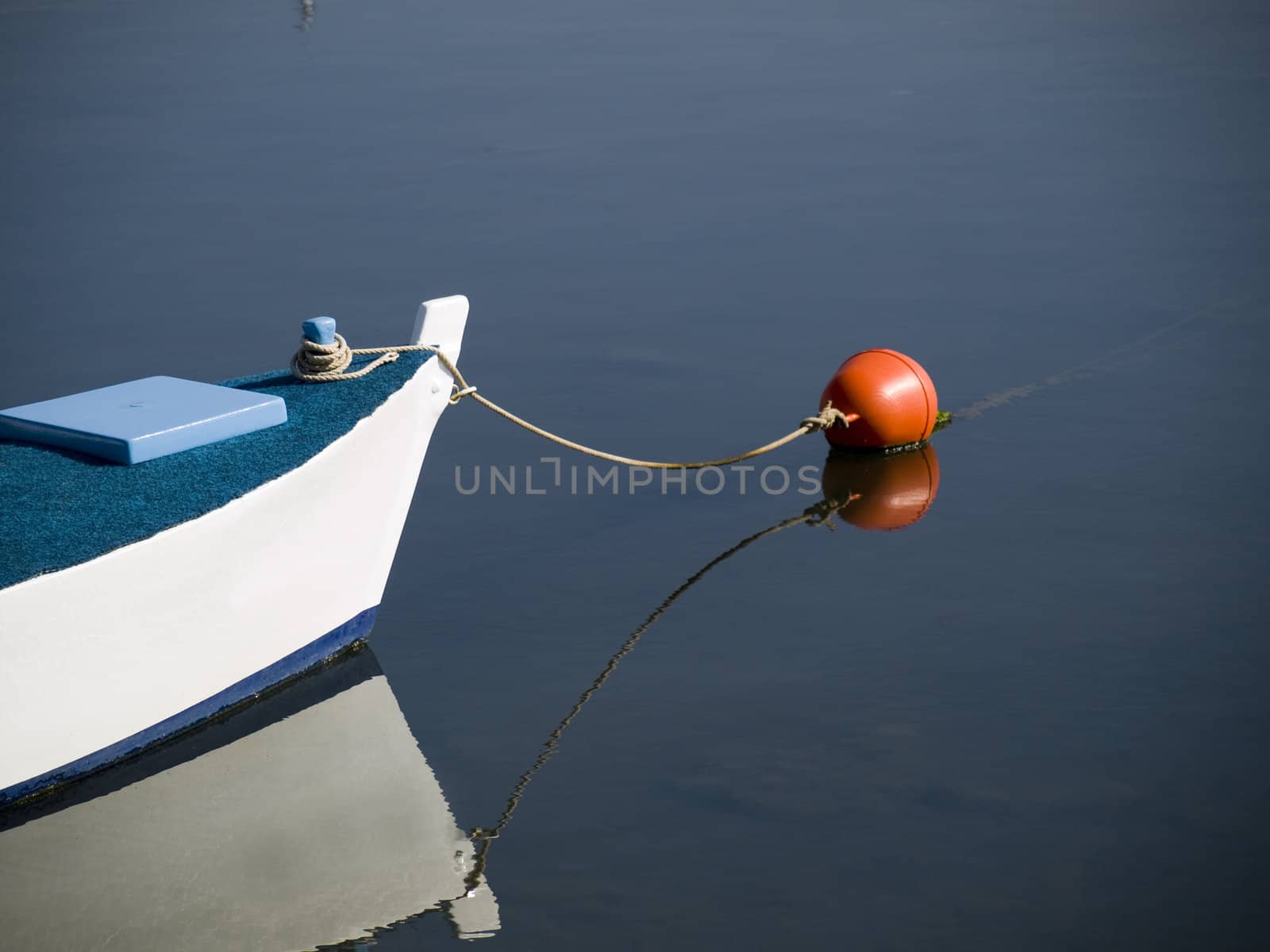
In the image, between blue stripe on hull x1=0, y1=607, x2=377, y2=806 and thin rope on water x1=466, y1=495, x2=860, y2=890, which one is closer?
thin rope on water x1=466, y1=495, x2=860, y2=890

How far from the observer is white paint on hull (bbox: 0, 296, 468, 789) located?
5086 mm

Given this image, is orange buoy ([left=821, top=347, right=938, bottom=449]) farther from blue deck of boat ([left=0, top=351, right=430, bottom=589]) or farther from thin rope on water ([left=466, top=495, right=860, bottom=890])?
blue deck of boat ([left=0, top=351, right=430, bottom=589])

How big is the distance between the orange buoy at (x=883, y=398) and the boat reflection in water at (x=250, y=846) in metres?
2.86

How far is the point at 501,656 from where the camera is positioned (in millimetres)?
6238

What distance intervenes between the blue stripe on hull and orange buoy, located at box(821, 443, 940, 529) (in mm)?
2298

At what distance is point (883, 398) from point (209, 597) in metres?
3.48

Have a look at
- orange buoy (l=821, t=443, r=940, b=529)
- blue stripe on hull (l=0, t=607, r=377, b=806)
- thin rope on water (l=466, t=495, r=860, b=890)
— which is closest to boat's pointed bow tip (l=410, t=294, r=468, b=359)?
blue stripe on hull (l=0, t=607, r=377, b=806)

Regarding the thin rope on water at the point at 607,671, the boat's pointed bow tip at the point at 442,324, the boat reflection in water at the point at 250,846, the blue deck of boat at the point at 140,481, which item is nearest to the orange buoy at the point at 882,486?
the thin rope on water at the point at 607,671

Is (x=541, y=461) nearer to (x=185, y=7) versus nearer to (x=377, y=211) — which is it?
(x=377, y=211)

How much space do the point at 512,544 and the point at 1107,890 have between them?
3.10m

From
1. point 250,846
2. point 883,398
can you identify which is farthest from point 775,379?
point 250,846

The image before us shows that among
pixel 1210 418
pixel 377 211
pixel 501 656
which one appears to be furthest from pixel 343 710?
pixel 377 211

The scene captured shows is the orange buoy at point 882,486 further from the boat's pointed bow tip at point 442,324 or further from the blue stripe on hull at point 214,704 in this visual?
the blue stripe on hull at point 214,704

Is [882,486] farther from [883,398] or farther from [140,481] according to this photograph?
[140,481]
